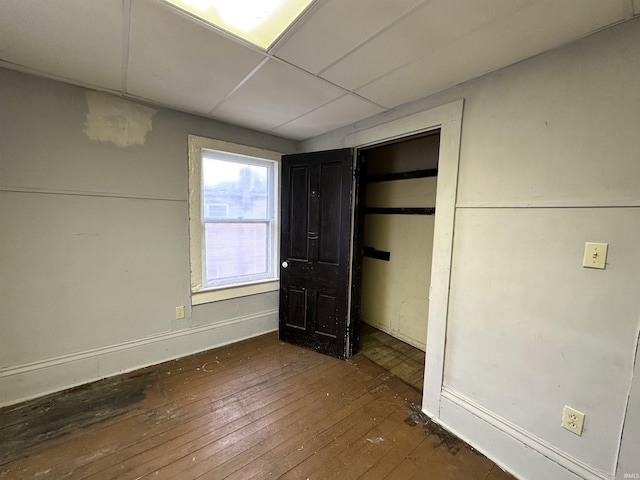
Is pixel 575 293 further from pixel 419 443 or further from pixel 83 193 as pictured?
pixel 83 193

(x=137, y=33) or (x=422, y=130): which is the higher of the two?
(x=137, y=33)

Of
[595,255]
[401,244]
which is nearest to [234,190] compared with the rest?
[401,244]

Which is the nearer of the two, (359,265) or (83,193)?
(83,193)

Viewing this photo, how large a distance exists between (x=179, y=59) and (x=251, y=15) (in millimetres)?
547

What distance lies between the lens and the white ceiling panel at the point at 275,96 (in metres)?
1.64

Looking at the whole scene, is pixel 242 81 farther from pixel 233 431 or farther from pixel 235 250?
pixel 233 431

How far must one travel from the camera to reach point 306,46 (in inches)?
52.7

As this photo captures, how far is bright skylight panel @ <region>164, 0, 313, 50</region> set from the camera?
3.79ft

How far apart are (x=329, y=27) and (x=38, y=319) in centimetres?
275

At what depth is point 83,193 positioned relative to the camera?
6.48 ft

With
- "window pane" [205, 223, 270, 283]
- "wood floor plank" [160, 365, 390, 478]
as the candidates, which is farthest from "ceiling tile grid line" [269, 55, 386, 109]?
"wood floor plank" [160, 365, 390, 478]

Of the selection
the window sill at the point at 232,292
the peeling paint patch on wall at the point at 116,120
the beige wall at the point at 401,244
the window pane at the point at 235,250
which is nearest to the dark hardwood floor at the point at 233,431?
the window sill at the point at 232,292

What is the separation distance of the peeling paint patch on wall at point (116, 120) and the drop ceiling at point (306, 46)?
0.12 metres

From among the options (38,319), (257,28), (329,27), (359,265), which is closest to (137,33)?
(257,28)
